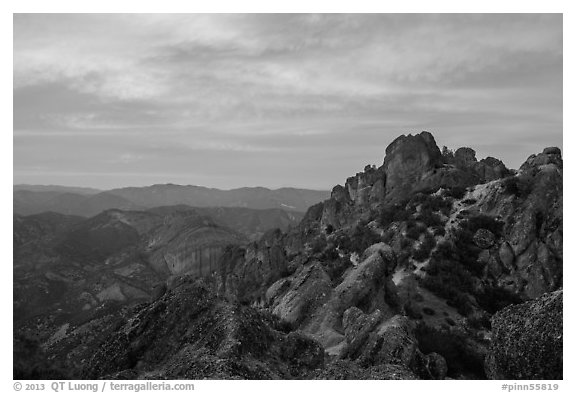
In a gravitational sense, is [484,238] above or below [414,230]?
below

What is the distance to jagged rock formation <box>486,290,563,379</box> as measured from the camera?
16.6m

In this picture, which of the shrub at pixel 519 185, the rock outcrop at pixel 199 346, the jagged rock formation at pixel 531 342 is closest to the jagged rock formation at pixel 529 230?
the shrub at pixel 519 185

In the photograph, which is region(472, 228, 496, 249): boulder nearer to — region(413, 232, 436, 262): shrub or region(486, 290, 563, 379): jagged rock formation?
region(413, 232, 436, 262): shrub

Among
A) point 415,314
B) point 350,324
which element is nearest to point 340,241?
point 415,314

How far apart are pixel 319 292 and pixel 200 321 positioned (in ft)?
57.3

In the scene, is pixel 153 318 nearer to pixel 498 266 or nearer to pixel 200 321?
pixel 200 321

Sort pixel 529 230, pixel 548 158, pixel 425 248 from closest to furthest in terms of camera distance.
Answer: pixel 529 230 < pixel 425 248 < pixel 548 158

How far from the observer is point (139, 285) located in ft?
609

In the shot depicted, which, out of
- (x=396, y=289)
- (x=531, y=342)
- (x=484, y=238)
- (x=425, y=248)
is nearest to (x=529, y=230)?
(x=484, y=238)

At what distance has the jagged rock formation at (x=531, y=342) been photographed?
54.5ft

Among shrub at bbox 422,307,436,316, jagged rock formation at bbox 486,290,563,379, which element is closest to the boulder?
shrub at bbox 422,307,436,316

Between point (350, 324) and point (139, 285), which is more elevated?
point (350, 324)

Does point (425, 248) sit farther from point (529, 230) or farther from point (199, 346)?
point (199, 346)

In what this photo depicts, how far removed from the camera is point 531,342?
55.2 ft
